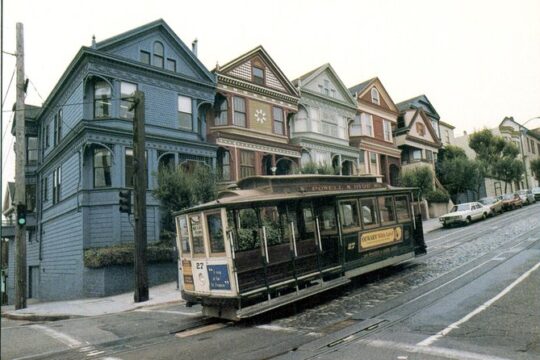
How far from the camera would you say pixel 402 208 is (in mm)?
14062

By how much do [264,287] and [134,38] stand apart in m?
16.4

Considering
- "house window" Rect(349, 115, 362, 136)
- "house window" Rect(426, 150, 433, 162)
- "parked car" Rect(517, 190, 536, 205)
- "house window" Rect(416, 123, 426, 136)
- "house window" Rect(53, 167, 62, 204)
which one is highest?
"house window" Rect(416, 123, 426, 136)

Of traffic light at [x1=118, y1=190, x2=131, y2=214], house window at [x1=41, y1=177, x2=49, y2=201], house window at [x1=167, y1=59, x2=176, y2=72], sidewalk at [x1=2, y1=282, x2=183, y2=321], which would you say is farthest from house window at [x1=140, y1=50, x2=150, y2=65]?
sidewalk at [x1=2, y1=282, x2=183, y2=321]

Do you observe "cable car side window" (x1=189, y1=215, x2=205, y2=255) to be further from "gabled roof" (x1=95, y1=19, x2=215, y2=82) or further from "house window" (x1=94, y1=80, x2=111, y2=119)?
"gabled roof" (x1=95, y1=19, x2=215, y2=82)

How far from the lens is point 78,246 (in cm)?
1906

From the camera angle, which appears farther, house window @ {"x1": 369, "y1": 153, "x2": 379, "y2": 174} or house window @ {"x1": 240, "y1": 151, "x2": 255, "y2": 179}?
house window @ {"x1": 369, "y1": 153, "x2": 379, "y2": 174}

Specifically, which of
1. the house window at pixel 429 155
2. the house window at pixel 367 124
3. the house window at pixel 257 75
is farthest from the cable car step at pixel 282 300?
the house window at pixel 429 155

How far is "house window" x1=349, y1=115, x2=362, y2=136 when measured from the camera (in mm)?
34972

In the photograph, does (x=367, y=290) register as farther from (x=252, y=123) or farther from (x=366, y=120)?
(x=366, y=120)

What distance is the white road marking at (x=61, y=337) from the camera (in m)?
8.40

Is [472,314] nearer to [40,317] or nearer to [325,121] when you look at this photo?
[40,317]

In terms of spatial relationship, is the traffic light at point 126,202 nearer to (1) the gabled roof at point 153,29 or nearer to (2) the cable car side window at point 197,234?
(2) the cable car side window at point 197,234

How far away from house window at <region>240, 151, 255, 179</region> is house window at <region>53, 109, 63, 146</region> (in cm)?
1015

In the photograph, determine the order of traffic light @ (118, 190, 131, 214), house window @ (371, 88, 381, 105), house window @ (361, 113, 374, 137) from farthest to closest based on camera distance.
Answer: house window @ (371, 88, 381, 105), house window @ (361, 113, 374, 137), traffic light @ (118, 190, 131, 214)
